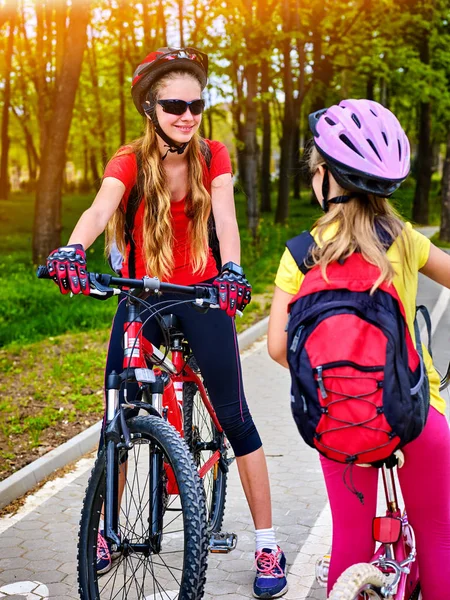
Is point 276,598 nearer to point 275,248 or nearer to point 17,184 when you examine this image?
point 275,248

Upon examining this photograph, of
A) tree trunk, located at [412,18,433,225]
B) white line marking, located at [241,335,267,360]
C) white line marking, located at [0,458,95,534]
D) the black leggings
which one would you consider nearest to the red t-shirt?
the black leggings

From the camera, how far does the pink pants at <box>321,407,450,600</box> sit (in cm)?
249

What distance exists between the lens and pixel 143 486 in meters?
3.36

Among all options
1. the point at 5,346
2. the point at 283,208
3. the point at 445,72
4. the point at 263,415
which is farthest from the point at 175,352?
the point at 445,72

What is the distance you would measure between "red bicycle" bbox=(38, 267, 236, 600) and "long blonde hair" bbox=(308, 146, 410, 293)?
2.73 feet

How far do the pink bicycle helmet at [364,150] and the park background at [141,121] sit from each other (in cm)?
27

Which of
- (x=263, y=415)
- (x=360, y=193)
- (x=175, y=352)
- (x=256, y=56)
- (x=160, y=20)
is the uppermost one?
(x=160, y=20)

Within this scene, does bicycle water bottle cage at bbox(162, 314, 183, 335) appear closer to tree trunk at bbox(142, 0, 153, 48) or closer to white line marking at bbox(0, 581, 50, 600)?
white line marking at bbox(0, 581, 50, 600)

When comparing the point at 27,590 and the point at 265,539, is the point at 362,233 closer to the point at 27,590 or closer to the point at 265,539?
the point at 265,539

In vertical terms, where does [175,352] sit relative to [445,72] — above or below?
below

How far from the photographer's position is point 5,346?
9312 millimetres

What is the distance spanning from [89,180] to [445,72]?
1218 inches

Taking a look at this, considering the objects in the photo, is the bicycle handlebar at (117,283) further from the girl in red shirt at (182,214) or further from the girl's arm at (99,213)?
the girl in red shirt at (182,214)

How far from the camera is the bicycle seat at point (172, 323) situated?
3.64 metres
